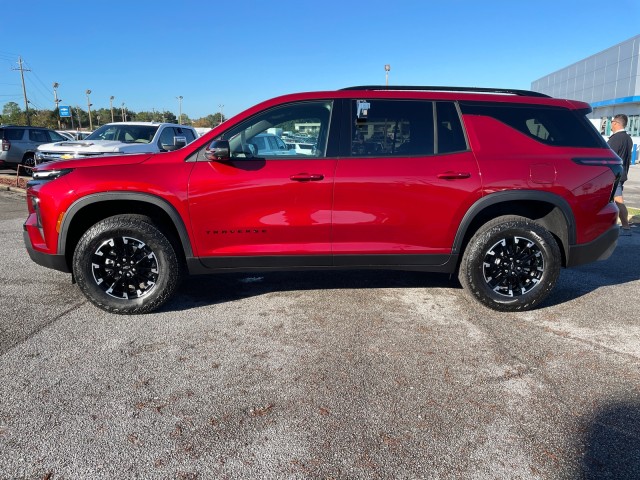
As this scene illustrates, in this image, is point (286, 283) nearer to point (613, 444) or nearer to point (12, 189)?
point (613, 444)

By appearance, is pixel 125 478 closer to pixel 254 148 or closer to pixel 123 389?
pixel 123 389

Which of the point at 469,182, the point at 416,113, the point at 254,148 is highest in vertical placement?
the point at 416,113

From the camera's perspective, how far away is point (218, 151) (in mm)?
3658

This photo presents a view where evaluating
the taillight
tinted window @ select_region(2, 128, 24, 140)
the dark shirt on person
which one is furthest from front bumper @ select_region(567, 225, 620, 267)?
tinted window @ select_region(2, 128, 24, 140)

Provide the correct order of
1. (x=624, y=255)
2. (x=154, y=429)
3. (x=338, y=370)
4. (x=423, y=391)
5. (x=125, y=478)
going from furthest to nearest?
(x=624, y=255)
(x=338, y=370)
(x=423, y=391)
(x=154, y=429)
(x=125, y=478)

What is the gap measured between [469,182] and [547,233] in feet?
2.74

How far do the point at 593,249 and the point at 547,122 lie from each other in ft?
3.96

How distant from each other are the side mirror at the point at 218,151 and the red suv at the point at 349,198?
12mm

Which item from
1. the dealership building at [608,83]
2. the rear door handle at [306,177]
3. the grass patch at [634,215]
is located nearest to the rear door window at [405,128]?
the rear door handle at [306,177]

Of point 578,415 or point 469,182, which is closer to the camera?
point 578,415

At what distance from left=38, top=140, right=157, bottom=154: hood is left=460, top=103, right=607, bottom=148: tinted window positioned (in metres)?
7.52

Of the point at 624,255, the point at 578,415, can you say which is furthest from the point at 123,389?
the point at 624,255

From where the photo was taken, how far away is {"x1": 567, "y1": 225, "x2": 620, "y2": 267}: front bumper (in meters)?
4.09

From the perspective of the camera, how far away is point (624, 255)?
625cm
